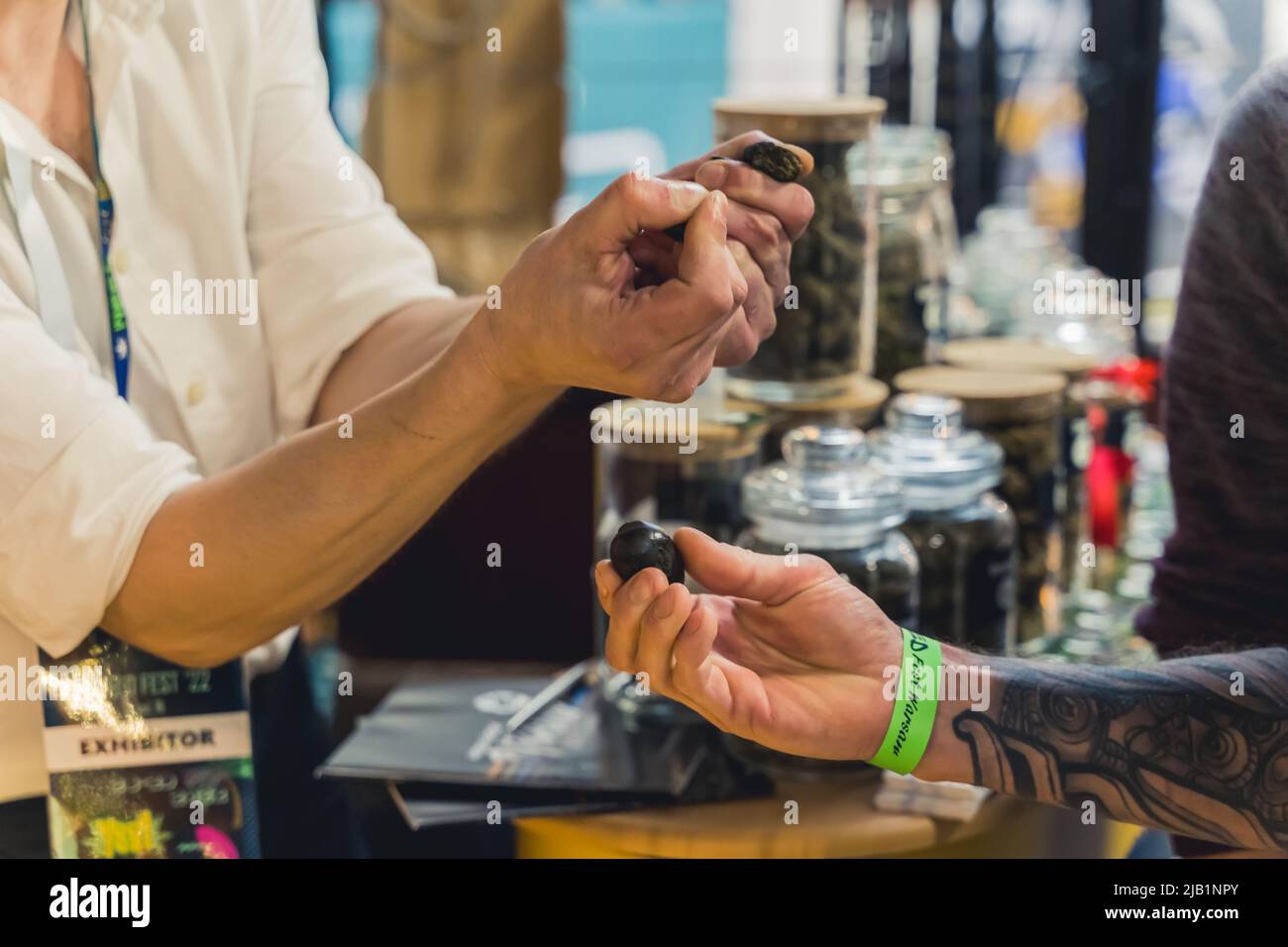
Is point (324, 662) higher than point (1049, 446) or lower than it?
lower

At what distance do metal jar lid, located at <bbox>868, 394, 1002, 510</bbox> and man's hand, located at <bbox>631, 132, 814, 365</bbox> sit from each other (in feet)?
1.14

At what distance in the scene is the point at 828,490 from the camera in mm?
1140

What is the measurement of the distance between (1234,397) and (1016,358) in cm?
39

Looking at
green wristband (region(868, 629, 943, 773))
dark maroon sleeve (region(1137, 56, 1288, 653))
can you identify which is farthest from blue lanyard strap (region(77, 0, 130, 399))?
dark maroon sleeve (region(1137, 56, 1288, 653))

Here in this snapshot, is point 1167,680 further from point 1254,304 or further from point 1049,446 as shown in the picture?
point 1049,446

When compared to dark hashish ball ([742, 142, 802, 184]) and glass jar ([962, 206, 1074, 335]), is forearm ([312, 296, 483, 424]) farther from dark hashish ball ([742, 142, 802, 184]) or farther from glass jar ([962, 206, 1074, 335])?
glass jar ([962, 206, 1074, 335])

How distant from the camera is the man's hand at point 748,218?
34.3 inches

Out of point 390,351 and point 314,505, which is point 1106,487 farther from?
point 314,505

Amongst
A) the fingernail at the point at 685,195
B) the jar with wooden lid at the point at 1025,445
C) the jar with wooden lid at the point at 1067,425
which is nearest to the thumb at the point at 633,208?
the fingernail at the point at 685,195

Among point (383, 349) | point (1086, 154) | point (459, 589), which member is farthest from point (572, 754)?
point (1086, 154)

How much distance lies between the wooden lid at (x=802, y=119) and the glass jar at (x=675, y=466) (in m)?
0.24

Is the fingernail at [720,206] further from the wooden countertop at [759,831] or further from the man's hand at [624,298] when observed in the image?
the wooden countertop at [759,831]
